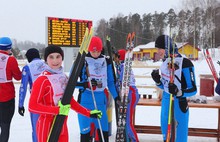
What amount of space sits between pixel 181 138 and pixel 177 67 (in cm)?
82

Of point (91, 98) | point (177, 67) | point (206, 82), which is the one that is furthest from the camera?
point (206, 82)

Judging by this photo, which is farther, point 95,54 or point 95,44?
point 95,54

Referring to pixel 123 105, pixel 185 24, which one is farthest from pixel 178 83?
pixel 185 24

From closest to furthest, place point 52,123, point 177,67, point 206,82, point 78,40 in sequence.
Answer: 1. point 52,123
2. point 177,67
3. point 206,82
4. point 78,40

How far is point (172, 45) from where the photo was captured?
122 inches

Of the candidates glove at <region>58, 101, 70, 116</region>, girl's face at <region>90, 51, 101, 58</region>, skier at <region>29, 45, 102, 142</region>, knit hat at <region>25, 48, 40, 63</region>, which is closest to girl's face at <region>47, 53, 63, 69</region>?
skier at <region>29, 45, 102, 142</region>

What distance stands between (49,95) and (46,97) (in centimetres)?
3

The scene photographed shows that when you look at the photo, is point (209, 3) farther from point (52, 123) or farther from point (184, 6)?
point (52, 123)

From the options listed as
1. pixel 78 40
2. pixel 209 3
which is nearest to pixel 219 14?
pixel 209 3

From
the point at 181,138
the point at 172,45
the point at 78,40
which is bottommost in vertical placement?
the point at 181,138

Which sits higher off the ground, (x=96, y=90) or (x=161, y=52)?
(x=161, y=52)

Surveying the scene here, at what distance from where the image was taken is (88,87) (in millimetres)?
3557

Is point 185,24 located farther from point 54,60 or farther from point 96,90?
point 54,60

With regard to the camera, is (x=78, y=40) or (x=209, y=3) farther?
(x=209, y=3)
